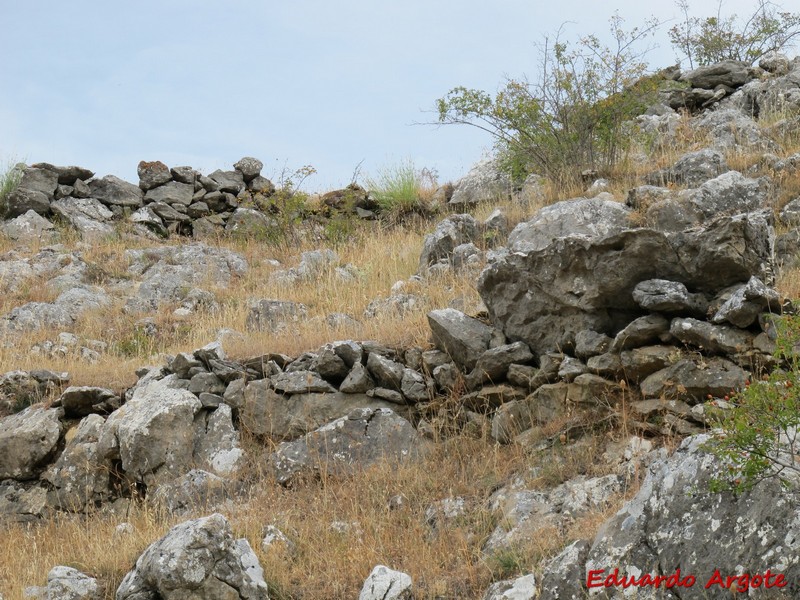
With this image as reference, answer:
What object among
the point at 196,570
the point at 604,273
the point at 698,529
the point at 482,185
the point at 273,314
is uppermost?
the point at 482,185

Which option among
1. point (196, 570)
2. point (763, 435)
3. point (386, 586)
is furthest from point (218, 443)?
point (763, 435)

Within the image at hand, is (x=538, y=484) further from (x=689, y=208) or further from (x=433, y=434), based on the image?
(x=689, y=208)

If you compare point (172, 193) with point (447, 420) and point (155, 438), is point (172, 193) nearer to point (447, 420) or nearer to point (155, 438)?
point (155, 438)

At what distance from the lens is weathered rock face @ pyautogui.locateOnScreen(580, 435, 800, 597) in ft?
12.9

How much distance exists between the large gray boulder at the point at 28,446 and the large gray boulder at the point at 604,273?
14.3 ft

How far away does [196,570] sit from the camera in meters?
5.15

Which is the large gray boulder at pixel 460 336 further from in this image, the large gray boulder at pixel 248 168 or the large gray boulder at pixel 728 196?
the large gray boulder at pixel 248 168

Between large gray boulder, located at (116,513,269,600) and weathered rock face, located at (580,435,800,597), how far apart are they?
214cm

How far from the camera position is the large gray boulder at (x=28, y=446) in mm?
8305

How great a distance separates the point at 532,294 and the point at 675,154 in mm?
6701

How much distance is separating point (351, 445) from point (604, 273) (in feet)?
8.40

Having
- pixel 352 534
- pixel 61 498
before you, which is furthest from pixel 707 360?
pixel 61 498

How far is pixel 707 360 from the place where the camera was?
21.1 feet

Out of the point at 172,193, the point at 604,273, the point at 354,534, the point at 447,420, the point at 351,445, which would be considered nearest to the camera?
the point at 354,534
